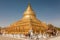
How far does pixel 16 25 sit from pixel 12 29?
1534 mm

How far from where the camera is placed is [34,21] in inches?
1485

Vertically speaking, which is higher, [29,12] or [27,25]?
[29,12]

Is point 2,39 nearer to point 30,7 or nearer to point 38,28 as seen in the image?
point 38,28

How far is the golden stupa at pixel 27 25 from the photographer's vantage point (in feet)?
114

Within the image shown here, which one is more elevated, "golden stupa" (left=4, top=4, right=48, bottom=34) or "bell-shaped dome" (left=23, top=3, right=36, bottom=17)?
"bell-shaped dome" (left=23, top=3, right=36, bottom=17)

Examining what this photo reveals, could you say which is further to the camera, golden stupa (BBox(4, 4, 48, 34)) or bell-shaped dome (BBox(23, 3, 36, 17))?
bell-shaped dome (BBox(23, 3, 36, 17))

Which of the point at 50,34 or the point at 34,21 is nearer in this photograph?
the point at 50,34

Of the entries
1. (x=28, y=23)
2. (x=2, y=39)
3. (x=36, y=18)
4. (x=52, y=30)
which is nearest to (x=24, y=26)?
(x=28, y=23)

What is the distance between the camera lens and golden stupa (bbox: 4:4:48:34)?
34.8 metres

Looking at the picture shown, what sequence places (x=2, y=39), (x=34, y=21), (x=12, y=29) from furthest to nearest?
(x=34, y=21) → (x=12, y=29) → (x=2, y=39)

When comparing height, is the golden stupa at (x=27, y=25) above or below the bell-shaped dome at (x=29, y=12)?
below

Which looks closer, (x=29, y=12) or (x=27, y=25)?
Answer: (x=27, y=25)

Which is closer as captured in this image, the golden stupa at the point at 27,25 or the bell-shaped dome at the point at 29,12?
the golden stupa at the point at 27,25

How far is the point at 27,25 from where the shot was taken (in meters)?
36.2
